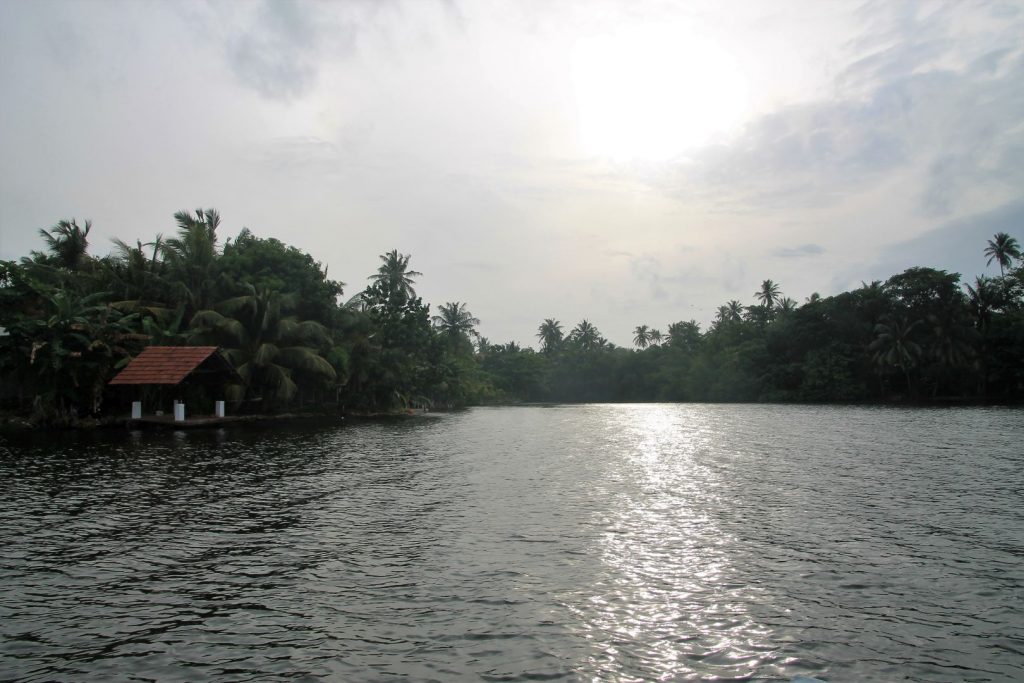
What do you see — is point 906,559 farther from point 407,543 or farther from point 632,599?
point 407,543

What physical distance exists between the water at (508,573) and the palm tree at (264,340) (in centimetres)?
1876

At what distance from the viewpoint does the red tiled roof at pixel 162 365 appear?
29.1m

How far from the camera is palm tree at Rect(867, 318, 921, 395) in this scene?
61.7 meters

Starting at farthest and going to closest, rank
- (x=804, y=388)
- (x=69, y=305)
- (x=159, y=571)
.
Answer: (x=804, y=388) < (x=69, y=305) < (x=159, y=571)

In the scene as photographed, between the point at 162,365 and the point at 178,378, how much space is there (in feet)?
5.11

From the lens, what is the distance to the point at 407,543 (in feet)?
32.8

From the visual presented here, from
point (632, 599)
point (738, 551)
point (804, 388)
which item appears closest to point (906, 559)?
point (738, 551)

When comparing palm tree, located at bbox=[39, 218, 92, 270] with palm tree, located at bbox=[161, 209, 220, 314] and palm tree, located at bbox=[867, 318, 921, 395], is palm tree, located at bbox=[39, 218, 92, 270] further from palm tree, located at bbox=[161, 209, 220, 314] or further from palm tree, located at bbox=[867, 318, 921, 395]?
palm tree, located at bbox=[867, 318, 921, 395]

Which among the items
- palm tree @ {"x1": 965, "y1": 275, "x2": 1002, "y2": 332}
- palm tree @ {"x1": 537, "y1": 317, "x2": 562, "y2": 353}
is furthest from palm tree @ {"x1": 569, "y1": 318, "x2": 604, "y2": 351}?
palm tree @ {"x1": 965, "y1": 275, "x2": 1002, "y2": 332}

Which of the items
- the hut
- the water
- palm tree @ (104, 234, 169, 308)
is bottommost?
the water

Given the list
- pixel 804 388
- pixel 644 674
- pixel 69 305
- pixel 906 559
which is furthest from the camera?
pixel 804 388

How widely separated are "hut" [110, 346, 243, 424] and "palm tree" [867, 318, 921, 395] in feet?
A: 190

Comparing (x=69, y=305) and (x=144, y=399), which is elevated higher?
(x=69, y=305)

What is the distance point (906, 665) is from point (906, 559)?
378 centimetres
